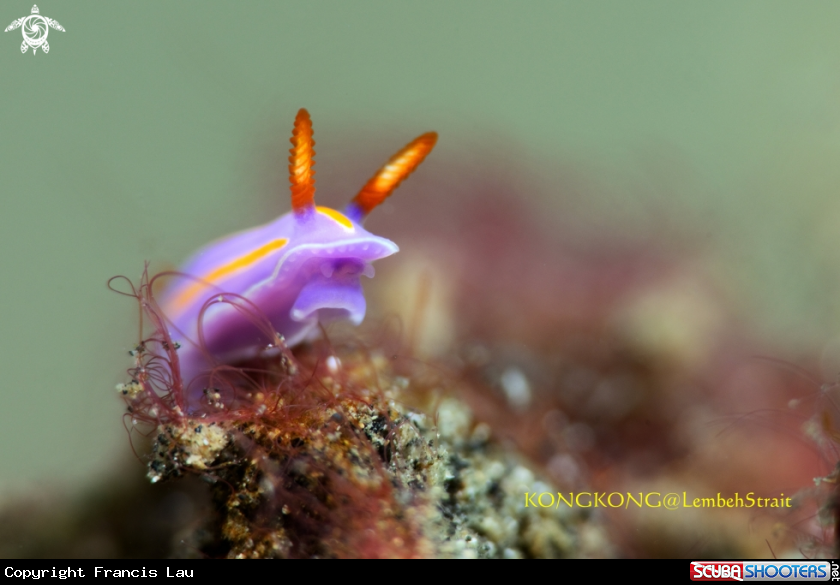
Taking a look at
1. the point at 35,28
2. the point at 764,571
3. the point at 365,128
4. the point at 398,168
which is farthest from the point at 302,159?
the point at 35,28

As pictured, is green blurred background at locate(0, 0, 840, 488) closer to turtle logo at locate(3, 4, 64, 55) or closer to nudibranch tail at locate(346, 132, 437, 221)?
turtle logo at locate(3, 4, 64, 55)

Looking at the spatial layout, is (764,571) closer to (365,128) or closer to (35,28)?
(365,128)

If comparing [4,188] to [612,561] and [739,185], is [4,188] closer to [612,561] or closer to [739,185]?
[612,561]

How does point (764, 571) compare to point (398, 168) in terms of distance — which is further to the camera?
point (398, 168)

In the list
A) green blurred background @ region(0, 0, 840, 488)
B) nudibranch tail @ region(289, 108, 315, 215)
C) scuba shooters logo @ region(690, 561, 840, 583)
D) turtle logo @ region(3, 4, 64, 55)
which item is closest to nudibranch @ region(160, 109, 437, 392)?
nudibranch tail @ region(289, 108, 315, 215)

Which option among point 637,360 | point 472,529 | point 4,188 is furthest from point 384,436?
point 4,188

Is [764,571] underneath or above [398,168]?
underneath

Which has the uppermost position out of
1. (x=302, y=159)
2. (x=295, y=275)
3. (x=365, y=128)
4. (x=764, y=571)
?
(x=365, y=128)

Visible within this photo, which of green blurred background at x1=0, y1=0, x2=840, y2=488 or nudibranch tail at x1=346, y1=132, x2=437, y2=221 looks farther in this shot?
green blurred background at x1=0, y1=0, x2=840, y2=488
